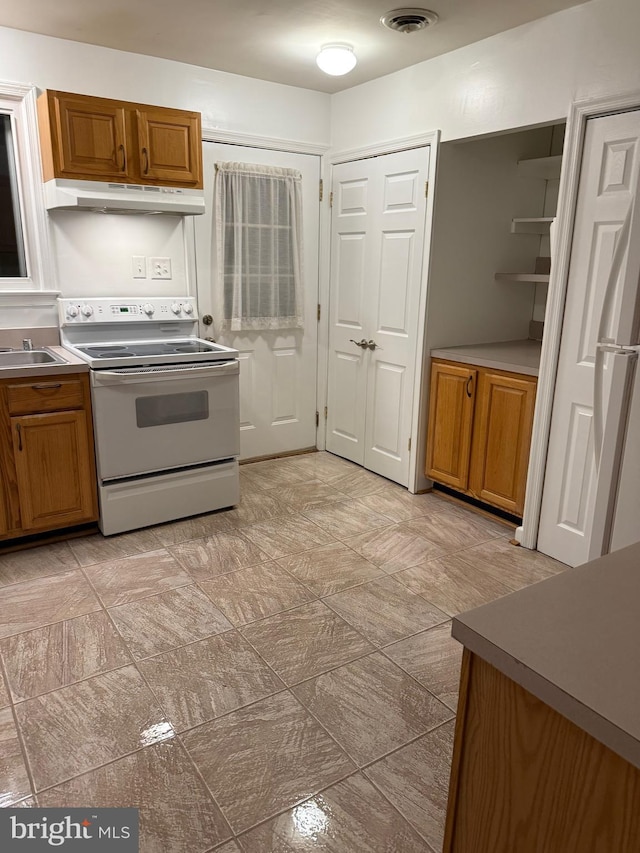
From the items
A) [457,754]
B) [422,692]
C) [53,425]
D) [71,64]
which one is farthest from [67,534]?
[457,754]

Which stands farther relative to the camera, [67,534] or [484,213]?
[484,213]

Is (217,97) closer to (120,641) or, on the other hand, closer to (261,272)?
(261,272)

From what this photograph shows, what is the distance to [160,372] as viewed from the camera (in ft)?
10.0

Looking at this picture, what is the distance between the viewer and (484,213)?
358 centimetres

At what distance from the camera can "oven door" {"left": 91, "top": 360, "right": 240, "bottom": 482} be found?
117 inches

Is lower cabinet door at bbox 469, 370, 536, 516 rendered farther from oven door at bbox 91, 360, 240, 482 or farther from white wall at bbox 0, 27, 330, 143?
white wall at bbox 0, 27, 330, 143

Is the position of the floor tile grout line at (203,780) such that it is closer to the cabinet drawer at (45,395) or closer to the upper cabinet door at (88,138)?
the cabinet drawer at (45,395)

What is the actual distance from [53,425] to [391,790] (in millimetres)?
2124

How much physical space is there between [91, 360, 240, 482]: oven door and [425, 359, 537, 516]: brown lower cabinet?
1.19 meters

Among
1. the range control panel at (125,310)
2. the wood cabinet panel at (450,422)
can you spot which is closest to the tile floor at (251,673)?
the wood cabinet panel at (450,422)

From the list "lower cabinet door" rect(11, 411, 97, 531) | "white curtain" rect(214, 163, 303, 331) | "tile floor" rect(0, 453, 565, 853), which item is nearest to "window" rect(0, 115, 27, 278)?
"lower cabinet door" rect(11, 411, 97, 531)

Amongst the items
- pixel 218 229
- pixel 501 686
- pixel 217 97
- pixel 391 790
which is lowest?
pixel 391 790

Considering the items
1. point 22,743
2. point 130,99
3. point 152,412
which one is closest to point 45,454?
point 152,412

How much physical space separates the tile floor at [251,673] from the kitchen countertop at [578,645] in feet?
3.10
